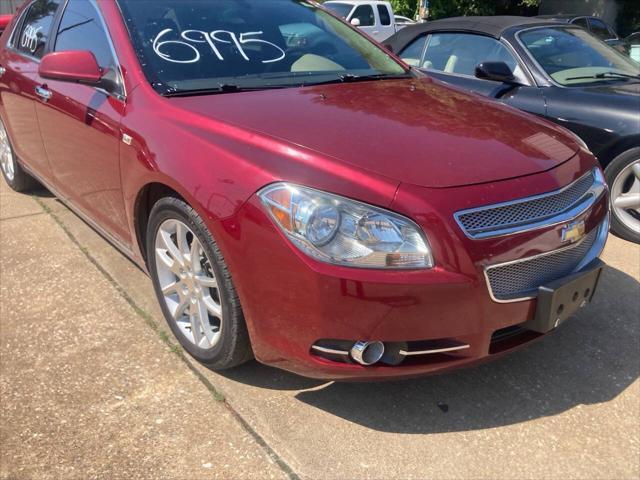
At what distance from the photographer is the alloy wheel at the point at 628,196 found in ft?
14.5

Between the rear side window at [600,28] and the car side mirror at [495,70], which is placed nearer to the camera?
the car side mirror at [495,70]

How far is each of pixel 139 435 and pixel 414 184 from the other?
1415 mm

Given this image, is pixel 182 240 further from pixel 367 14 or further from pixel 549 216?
pixel 367 14

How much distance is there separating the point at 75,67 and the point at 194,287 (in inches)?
48.5

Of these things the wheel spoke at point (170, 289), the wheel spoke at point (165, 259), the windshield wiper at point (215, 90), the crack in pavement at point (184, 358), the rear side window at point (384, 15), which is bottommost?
the rear side window at point (384, 15)

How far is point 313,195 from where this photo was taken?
2.16 m

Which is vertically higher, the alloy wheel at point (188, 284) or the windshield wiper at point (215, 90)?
the windshield wiper at point (215, 90)

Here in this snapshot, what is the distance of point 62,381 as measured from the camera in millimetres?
2752

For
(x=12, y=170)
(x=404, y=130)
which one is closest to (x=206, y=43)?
(x=404, y=130)

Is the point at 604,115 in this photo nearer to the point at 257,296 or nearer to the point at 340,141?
the point at 340,141

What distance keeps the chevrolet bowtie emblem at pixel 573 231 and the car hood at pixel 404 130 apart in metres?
0.25

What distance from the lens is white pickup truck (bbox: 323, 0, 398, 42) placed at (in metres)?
17.1

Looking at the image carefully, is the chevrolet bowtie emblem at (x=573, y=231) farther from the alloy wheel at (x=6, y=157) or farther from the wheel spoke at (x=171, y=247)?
the alloy wheel at (x=6, y=157)

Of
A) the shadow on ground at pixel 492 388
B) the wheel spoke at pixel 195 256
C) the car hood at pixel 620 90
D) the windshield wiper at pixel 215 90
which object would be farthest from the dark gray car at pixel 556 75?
the wheel spoke at pixel 195 256
